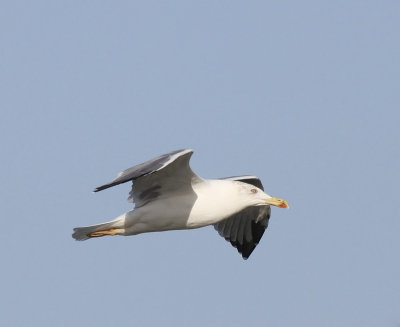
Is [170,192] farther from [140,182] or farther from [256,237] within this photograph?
[256,237]

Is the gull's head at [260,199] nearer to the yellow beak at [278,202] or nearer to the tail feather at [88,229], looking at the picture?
the yellow beak at [278,202]

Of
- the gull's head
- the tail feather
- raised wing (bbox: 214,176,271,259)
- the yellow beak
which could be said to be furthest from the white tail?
raised wing (bbox: 214,176,271,259)

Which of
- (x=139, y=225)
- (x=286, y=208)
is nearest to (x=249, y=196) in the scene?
(x=286, y=208)

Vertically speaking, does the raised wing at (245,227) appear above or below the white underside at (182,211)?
below

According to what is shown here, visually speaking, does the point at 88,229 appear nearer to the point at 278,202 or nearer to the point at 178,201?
the point at 178,201

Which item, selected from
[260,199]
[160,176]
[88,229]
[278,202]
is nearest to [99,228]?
[88,229]

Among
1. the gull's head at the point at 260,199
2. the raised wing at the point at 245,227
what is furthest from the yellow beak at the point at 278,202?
the raised wing at the point at 245,227

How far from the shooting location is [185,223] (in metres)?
19.6

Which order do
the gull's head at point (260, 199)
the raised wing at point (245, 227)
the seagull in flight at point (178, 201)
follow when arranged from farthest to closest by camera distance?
the raised wing at point (245, 227) < the gull's head at point (260, 199) < the seagull in flight at point (178, 201)

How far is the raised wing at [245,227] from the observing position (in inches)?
916

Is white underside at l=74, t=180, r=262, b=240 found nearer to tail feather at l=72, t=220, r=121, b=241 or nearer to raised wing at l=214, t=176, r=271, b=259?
tail feather at l=72, t=220, r=121, b=241

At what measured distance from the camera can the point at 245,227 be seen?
76.7 feet

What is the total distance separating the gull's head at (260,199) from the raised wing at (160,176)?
0.99 metres

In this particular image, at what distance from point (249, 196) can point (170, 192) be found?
1334 mm
